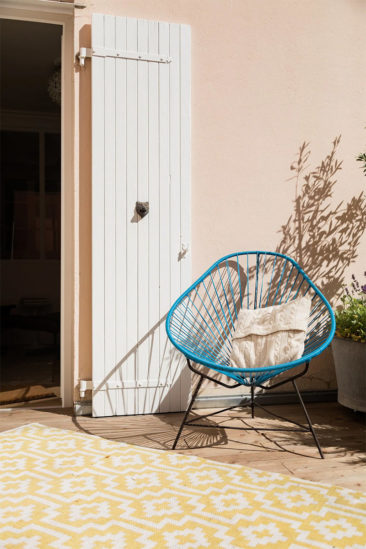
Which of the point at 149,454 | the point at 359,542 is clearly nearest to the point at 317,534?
the point at 359,542

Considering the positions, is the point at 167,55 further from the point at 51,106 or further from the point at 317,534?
the point at 51,106

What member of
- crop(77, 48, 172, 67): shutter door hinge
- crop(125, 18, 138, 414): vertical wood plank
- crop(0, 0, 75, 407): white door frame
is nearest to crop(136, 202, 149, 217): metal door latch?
crop(125, 18, 138, 414): vertical wood plank

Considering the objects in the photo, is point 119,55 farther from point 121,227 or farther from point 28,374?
point 28,374

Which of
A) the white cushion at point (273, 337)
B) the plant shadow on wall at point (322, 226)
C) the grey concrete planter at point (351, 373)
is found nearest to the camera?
→ the white cushion at point (273, 337)

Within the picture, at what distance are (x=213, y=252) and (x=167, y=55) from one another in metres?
1.20

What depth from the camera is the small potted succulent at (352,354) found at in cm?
283

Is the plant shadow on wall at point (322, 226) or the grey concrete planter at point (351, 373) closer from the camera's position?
the grey concrete planter at point (351, 373)

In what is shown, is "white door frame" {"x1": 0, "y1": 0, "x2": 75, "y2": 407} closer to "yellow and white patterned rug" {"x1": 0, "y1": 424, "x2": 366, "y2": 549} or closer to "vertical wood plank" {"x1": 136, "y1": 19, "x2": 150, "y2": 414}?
"vertical wood plank" {"x1": 136, "y1": 19, "x2": 150, "y2": 414}

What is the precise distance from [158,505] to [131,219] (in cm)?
162

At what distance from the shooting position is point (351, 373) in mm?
2871

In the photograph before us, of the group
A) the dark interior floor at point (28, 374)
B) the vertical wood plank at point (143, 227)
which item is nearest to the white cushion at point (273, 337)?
the vertical wood plank at point (143, 227)

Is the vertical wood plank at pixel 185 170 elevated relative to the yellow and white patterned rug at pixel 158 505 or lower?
elevated

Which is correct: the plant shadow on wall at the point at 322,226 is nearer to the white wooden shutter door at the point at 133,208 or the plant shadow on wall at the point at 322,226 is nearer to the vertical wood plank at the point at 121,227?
the white wooden shutter door at the point at 133,208

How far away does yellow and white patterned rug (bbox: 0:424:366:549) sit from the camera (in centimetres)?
158
